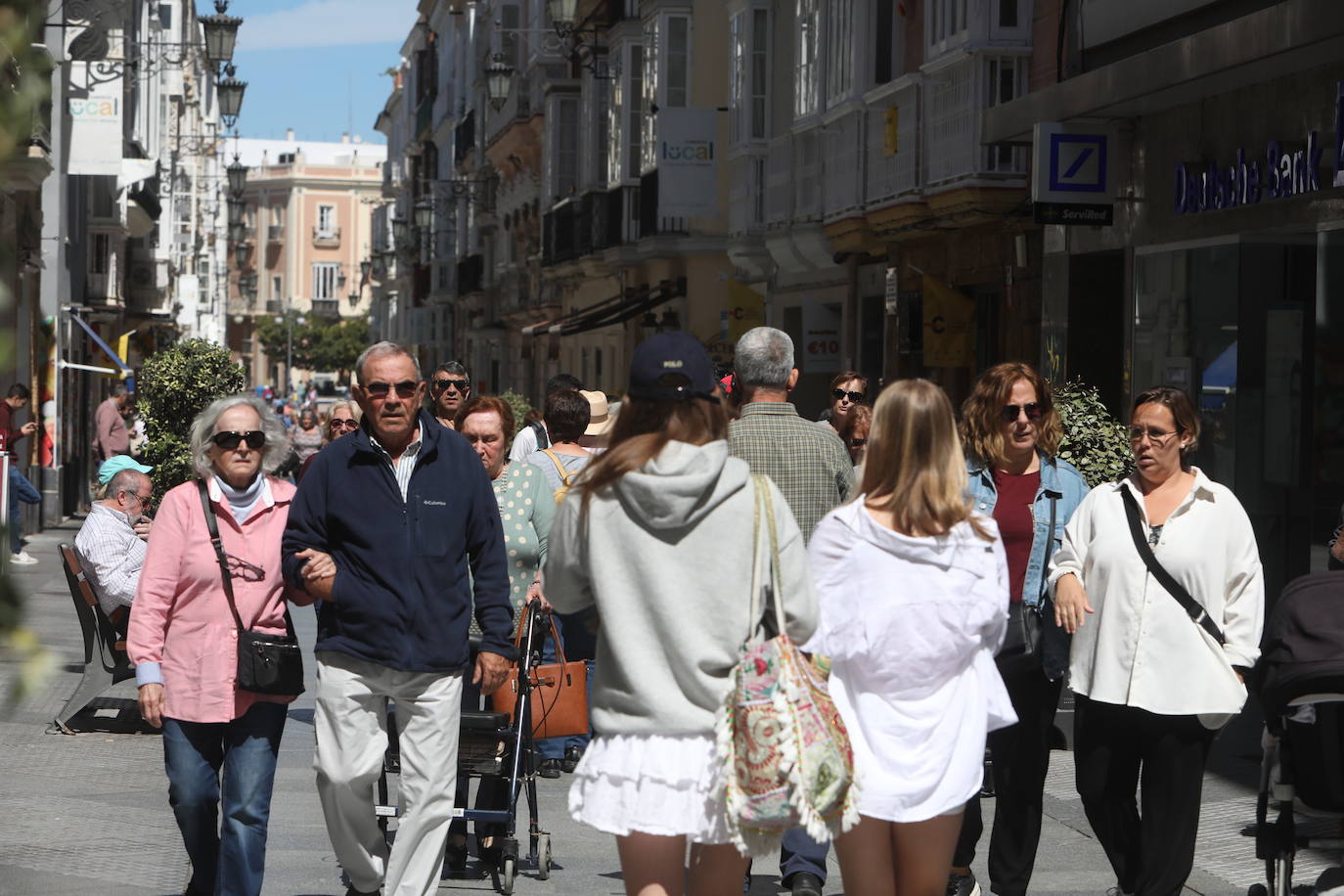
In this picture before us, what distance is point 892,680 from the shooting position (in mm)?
5121

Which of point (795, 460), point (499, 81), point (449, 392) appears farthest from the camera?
point (499, 81)

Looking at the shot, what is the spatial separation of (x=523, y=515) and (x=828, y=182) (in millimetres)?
15122

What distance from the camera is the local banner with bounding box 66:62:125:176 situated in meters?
29.1

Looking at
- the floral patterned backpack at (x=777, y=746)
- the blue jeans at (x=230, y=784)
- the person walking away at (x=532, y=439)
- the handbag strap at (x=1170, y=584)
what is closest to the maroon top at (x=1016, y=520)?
the handbag strap at (x=1170, y=584)

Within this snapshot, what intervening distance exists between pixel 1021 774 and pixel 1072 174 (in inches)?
371

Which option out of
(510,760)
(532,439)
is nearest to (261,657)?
(510,760)

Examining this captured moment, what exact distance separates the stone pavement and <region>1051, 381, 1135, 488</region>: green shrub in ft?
4.90

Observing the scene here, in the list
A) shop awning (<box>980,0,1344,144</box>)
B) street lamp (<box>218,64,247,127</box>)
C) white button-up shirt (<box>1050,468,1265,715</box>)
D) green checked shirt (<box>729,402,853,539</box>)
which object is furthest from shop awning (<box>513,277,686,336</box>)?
white button-up shirt (<box>1050,468,1265,715</box>)

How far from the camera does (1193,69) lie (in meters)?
12.6

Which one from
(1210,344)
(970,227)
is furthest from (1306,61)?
(970,227)

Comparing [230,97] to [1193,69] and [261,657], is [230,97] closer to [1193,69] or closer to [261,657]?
[1193,69]

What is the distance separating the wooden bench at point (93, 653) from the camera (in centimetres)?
1090

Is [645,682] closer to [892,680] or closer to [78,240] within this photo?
[892,680]

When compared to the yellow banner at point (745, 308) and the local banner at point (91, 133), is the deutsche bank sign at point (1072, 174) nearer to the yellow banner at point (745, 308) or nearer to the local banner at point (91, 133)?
the yellow banner at point (745, 308)
